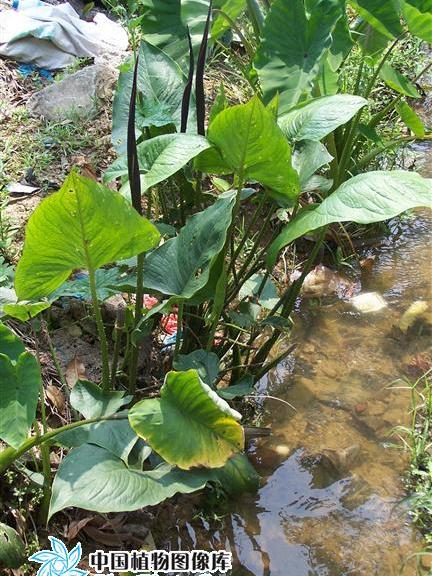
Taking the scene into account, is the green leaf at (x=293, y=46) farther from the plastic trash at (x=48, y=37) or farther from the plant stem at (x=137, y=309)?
the plastic trash at (x=48, y=37)

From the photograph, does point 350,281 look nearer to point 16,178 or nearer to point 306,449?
point 306,449

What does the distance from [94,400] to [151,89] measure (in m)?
0.89

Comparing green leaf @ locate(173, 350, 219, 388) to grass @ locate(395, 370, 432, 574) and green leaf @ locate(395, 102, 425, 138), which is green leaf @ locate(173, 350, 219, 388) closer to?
grass @ locate(395, 370, 432, 574)

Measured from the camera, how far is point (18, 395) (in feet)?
4.83

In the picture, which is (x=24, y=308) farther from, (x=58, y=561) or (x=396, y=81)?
(x=396, y=81)

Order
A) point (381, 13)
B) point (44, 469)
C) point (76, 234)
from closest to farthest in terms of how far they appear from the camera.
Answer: point (76, 234), point (44, 469), point (381, 13)

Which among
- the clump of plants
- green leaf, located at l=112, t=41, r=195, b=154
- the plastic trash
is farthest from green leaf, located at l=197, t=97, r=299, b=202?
the plastic trash

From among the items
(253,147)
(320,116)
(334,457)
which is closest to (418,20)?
(320,116)

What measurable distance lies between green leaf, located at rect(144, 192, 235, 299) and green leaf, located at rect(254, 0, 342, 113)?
1.52ft

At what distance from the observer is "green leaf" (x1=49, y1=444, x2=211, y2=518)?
1.39 meters

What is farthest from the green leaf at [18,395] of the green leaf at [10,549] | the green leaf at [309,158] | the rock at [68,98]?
the rock at [68,98]

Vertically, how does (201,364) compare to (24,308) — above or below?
below

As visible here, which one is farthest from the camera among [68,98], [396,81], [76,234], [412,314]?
[68,98]

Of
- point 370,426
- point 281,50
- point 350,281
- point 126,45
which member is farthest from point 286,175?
point 126,45
